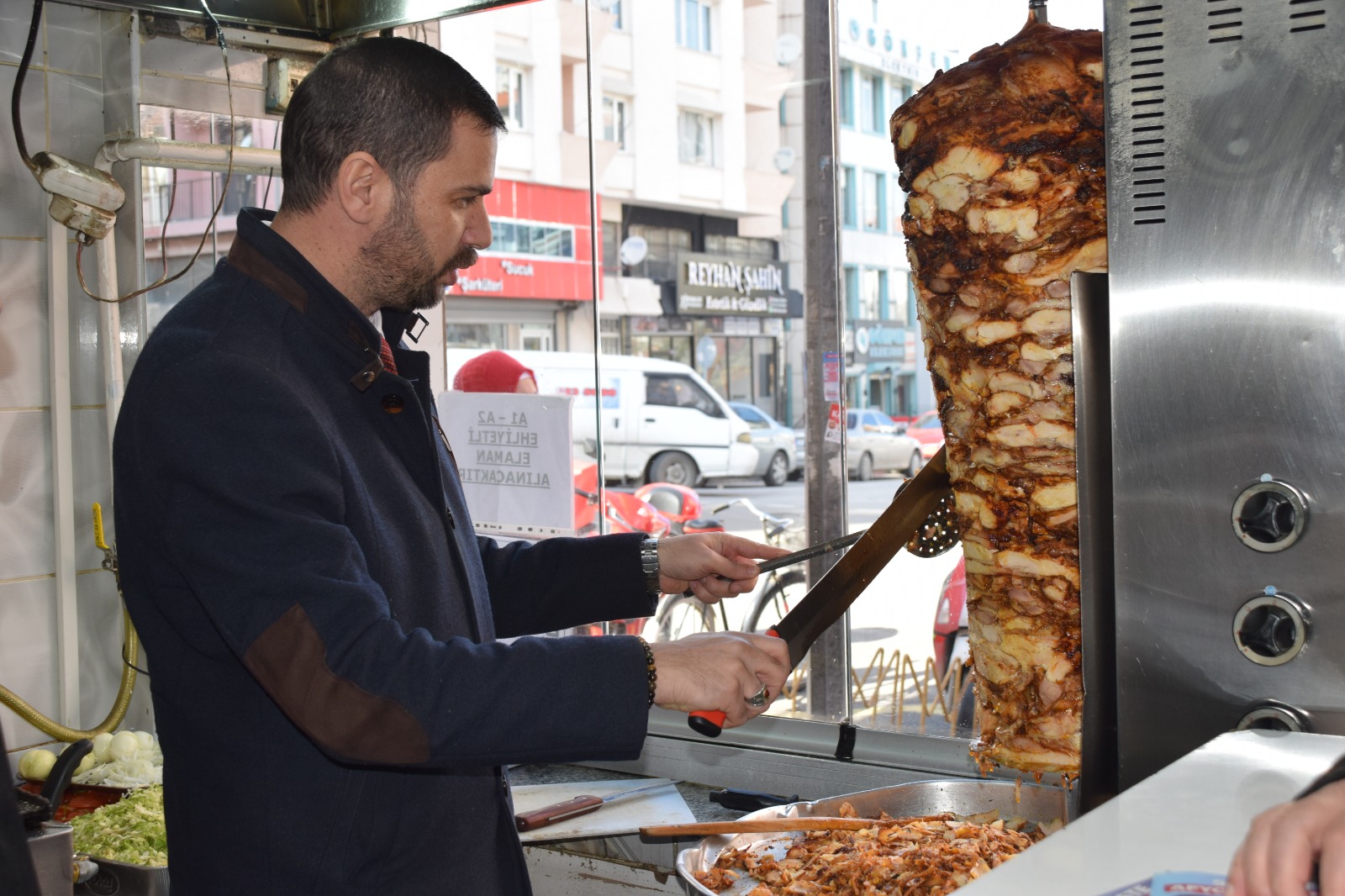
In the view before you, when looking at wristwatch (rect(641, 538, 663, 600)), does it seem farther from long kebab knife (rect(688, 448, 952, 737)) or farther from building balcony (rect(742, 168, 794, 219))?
building balcony (rect(742, 168, 794, 219))

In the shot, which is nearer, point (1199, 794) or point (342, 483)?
point (1199, 794)

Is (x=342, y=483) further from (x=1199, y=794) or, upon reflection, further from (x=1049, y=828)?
(x=1049, y=828)

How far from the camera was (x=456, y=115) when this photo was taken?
1770 millimetres

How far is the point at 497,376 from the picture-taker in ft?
14.3

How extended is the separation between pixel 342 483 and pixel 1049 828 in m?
1.45

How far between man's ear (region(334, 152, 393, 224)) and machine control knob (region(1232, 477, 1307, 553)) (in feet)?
3.95

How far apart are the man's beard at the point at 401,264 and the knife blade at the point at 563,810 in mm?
1342

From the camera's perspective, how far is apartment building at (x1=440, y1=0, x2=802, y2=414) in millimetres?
16469

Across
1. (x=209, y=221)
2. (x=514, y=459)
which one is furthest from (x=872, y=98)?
(x=209, y=221)

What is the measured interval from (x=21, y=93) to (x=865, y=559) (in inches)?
102

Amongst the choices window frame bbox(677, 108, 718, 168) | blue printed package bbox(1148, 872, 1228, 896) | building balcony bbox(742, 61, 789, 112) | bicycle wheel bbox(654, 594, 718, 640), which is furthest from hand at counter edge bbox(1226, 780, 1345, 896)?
building balcony bbox(742, 61, 789, 112)

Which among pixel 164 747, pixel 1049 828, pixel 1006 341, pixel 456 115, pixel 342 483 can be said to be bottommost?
pixel 1049 828

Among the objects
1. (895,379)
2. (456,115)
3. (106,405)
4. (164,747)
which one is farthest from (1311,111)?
(895,379)

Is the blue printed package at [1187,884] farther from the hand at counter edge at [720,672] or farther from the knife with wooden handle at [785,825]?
the knife with wooden handle at [785,825]
